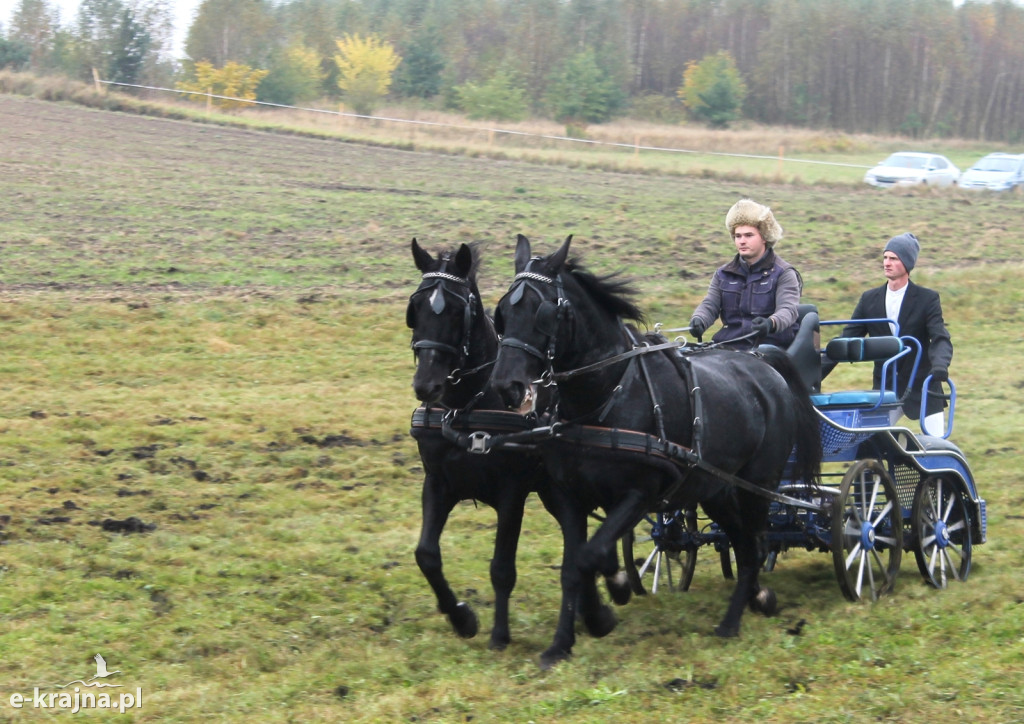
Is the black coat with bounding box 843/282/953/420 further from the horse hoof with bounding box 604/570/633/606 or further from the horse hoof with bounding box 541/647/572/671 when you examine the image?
the horse hoof with bounding box 541/647/572/671

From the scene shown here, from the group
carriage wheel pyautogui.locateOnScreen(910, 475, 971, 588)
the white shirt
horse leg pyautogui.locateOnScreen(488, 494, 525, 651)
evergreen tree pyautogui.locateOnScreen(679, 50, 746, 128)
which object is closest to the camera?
horse leg pyautogui.locateOnScreen(488, 494, 525, 651)

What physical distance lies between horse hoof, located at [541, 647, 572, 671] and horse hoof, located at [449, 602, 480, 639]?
547 mm

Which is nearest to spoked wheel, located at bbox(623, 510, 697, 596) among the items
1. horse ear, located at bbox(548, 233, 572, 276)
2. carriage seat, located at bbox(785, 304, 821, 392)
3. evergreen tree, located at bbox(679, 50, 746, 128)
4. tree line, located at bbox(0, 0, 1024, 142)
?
carriage seat, located at bbox(785, 304, 821, 392)

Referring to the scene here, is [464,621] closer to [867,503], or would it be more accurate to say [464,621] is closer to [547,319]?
[547,319]

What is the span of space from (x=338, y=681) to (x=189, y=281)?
1008cm

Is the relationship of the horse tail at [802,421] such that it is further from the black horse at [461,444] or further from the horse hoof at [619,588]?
the black horse at [461,444]

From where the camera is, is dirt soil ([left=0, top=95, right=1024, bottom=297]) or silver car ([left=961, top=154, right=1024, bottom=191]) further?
silver car ([left=961, top=154, right=1024, bottom=191])

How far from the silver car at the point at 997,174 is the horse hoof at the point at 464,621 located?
2629 cm

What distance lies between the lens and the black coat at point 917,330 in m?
7.19

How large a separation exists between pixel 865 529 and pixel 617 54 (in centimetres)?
6374

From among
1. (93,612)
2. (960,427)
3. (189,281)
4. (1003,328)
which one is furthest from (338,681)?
(1003,328)

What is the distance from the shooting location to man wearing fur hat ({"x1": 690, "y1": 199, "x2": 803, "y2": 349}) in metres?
6.63

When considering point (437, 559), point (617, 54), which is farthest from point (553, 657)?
point (617, 54)

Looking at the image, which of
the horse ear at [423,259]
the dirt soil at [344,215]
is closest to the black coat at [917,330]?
the horse ear at [423,259]
